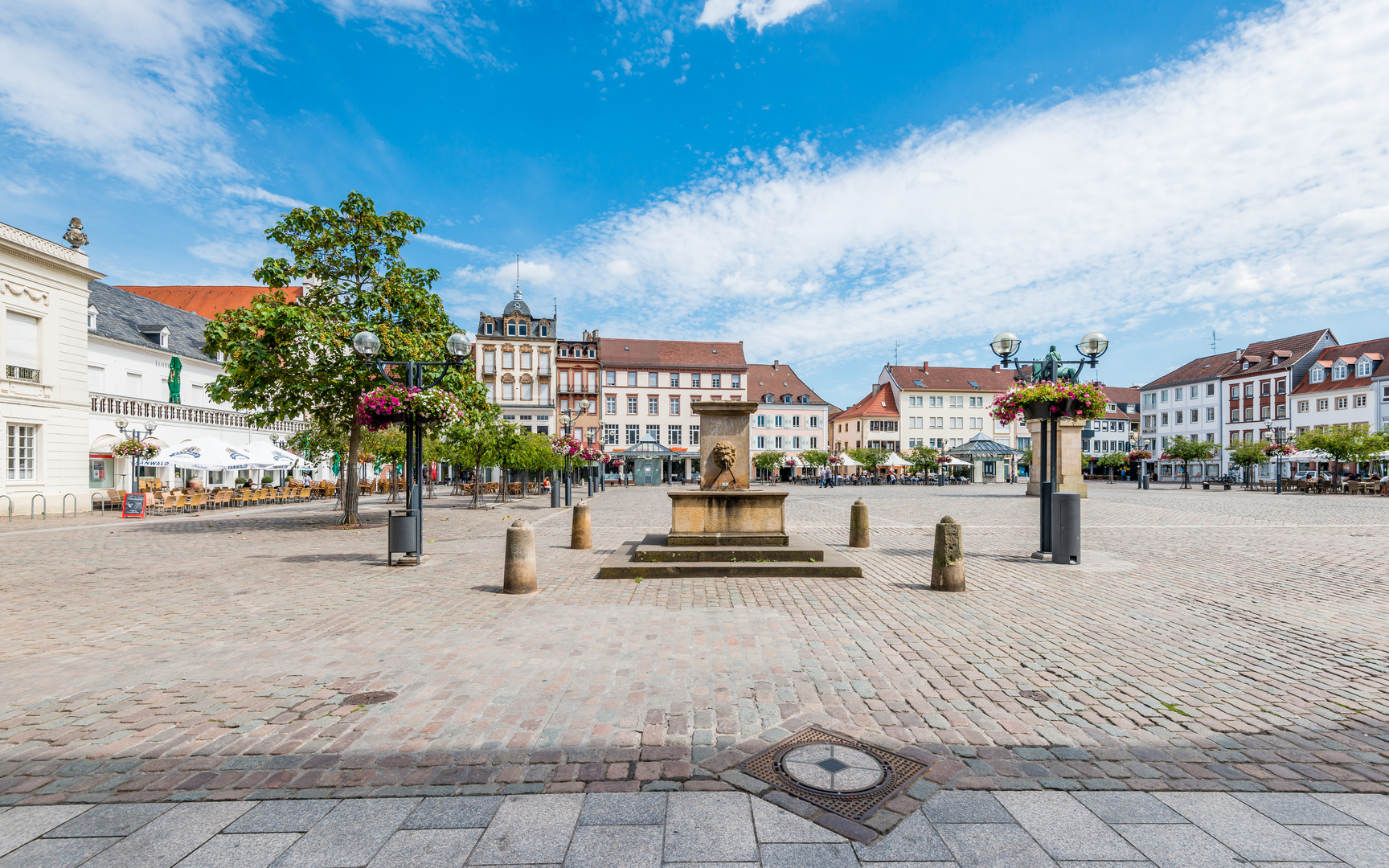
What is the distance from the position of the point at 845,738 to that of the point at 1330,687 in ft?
12.6

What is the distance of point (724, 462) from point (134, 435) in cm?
2752

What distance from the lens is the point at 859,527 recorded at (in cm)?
1277

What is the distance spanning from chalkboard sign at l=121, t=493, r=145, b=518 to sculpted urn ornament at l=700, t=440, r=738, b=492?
20297 millimetres

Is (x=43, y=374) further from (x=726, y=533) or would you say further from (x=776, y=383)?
(x=776, y=383)

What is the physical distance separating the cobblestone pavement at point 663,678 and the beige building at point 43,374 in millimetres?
16034

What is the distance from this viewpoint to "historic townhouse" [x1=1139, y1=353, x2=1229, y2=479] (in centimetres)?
6912

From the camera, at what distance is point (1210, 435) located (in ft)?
227

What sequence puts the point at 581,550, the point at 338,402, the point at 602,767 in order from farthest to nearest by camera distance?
1. the point at 338,402
2. the point at 581,550
3. the point at 602,767

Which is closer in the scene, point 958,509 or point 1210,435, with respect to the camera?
point 958,509

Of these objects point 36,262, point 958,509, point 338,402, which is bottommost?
point 958,509

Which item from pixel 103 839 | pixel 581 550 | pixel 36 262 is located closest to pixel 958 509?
pixel 581 550

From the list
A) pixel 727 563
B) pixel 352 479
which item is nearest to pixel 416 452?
pixel 727 563

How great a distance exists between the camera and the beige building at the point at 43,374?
21.0m

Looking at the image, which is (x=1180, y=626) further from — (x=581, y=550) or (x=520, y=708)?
(x=581, y=550)
